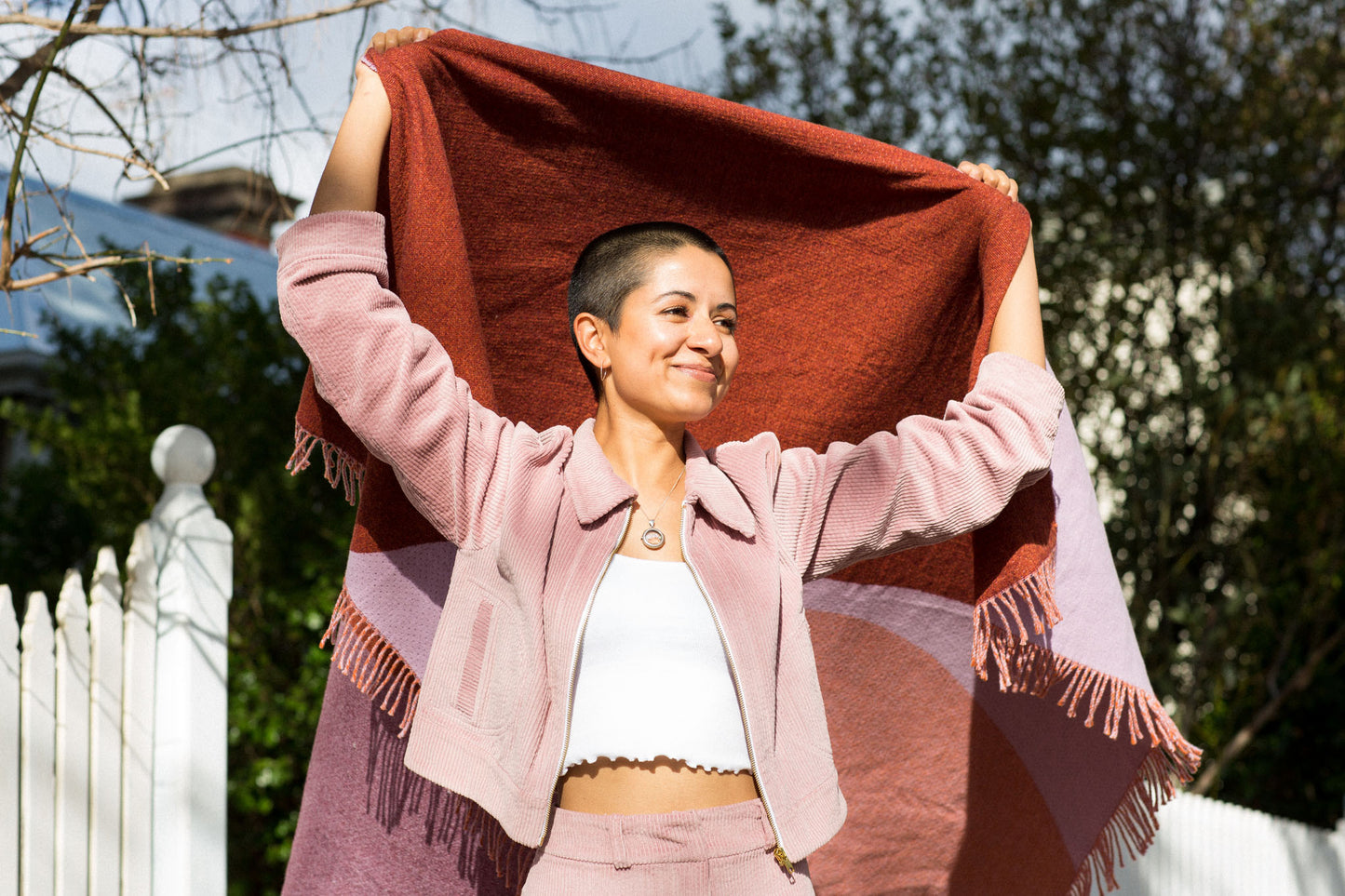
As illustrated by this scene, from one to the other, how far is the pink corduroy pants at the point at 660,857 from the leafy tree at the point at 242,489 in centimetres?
317

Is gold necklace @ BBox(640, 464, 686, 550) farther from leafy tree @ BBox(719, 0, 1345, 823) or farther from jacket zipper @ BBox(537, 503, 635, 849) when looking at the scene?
leafy tree @ BBox(719, 0, 1345, 823)

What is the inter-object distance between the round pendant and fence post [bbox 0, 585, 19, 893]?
1511 millimetres

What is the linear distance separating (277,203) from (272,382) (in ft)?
7.10

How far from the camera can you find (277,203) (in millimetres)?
3607

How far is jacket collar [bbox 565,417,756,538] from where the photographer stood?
2104 millimetres

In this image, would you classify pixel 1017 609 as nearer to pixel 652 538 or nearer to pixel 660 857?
pixel 652 538

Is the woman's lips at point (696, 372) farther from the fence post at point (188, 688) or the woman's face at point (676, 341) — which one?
the fence post at point (188, 688)

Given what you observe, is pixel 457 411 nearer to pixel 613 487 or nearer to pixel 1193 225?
pixel 613 487

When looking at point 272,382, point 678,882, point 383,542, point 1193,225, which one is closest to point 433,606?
point 383,542

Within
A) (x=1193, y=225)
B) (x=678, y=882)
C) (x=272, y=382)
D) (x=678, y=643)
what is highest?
(x=1193, y=225)

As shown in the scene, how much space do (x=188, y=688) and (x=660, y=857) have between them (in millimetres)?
1781

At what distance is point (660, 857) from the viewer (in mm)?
1899

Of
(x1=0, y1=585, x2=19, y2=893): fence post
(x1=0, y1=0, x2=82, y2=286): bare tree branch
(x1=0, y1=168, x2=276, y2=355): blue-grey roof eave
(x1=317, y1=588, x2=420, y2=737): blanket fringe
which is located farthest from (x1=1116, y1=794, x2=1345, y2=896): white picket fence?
(x1=0, y1=168, x2=276, y2=355): blue-grey roof eave

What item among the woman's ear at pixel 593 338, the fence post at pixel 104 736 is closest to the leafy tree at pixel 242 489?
the fence post at pixel 104 736
